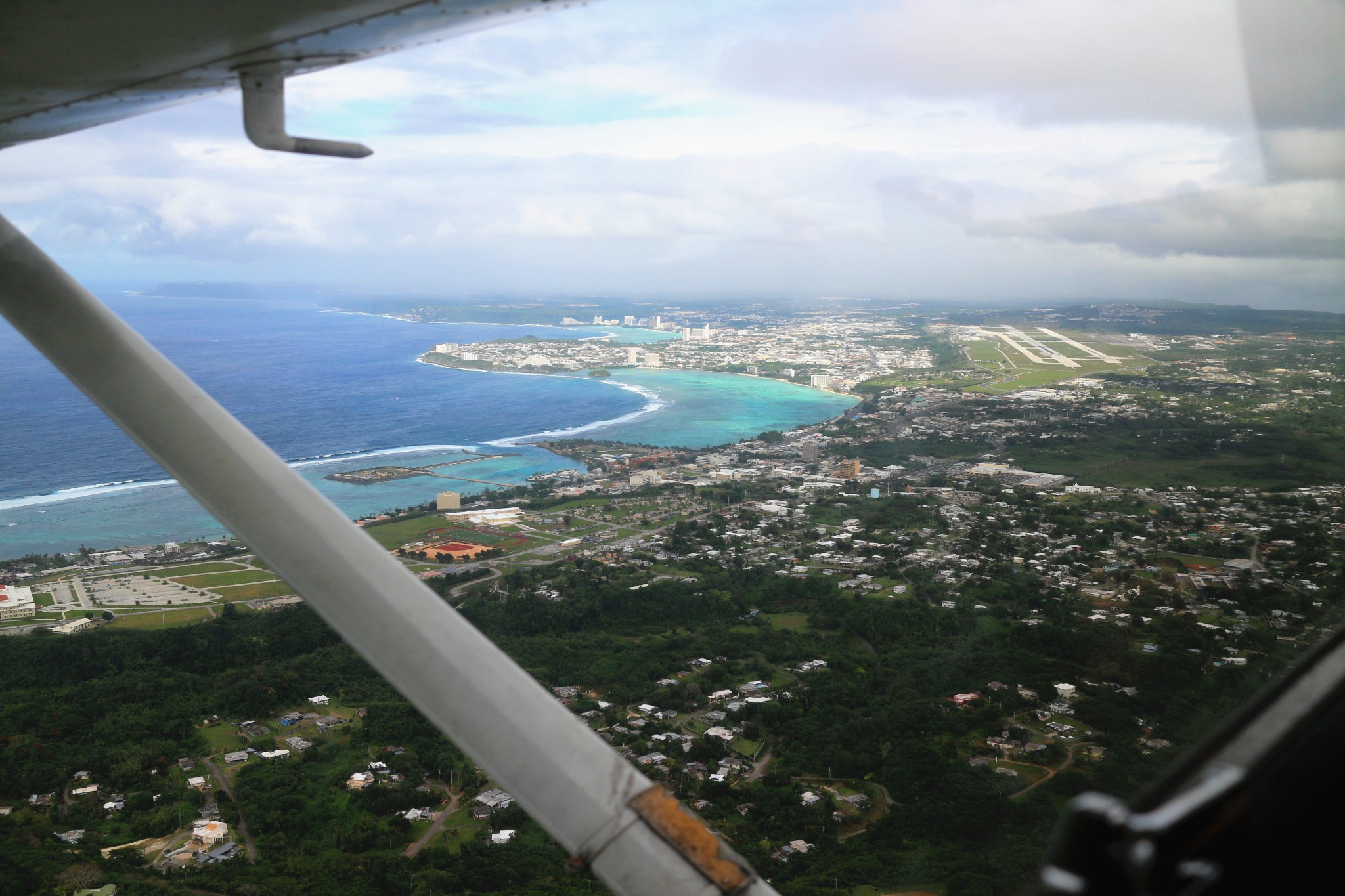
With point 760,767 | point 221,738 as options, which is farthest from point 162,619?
point 760,767

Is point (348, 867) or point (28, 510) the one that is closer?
point (348, 867)

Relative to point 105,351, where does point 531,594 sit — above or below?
below

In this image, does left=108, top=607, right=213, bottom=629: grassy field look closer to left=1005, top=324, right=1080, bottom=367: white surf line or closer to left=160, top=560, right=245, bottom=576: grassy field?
left=160, top=560, right=245, bottom=576: grassy field

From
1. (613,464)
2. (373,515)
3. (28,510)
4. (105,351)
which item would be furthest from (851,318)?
(105,351)

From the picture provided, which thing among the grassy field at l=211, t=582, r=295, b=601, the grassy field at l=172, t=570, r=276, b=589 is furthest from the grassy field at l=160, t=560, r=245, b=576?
the grassy field at l=211, t=582, r=295, b=601

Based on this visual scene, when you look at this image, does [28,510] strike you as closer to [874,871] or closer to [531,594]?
[531,594]

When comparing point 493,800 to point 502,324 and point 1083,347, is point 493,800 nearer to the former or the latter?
point 1083,347
